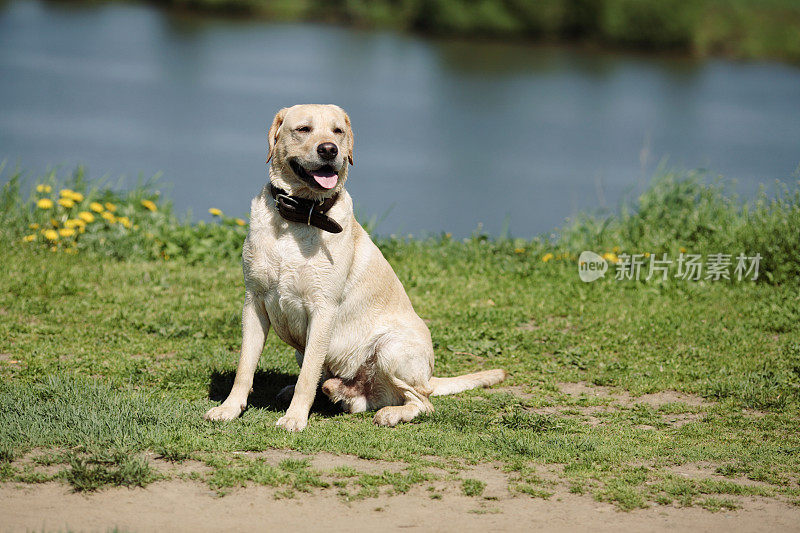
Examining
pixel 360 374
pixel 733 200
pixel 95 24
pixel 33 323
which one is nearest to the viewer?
pixel 360 374

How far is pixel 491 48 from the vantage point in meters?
35.8

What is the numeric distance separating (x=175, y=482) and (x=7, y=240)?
6.02m

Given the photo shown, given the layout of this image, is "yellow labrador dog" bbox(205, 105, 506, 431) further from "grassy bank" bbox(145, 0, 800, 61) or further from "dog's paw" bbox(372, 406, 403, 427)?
"grassy bank" bbox(145, 0, 800, 61)

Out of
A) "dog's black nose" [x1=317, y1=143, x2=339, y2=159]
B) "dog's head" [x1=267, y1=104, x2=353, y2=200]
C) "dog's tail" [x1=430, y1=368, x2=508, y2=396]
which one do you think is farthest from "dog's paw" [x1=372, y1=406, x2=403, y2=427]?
"dog's black nose" [x1=317, y1=143, x2=339, y2=159]

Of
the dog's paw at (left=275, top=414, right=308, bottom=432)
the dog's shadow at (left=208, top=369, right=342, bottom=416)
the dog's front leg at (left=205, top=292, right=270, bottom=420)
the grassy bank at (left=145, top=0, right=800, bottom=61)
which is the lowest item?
the dog's shadow at (left=208, top=369, right=342, bottom=416)

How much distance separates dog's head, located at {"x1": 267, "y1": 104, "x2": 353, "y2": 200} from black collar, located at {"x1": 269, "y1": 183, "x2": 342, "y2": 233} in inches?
1.7

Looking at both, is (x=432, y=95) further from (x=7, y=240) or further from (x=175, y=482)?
(x=175, y=482)

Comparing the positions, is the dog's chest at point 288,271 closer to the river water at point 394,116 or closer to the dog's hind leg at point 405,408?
the dog's hind leg at point 405,408

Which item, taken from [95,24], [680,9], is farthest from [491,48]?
[95,24]

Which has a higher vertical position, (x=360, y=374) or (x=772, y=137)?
(x=772, y=137)

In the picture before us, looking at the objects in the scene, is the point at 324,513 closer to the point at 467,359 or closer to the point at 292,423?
the point at 292,423

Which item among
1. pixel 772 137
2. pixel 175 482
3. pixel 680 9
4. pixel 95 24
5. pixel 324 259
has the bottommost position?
pixel 175 482

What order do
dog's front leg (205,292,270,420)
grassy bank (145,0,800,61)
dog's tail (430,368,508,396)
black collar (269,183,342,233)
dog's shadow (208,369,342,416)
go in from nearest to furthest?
black collar (269,183,342,233)
dog's front leg (205,292,270,420)
dog's shadow (208,369,342,416)
dog's tail (430,368,508,396)
grassy bank (145,0,800,61)

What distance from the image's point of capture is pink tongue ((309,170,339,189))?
5.16 metres
